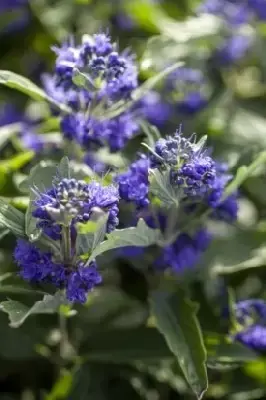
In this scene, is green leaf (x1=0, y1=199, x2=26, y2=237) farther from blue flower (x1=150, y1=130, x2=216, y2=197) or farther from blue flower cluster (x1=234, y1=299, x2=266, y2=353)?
blue flower cluster (x1=234, y1=299, x2=266, y2=353)

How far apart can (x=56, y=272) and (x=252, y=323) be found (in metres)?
0.64

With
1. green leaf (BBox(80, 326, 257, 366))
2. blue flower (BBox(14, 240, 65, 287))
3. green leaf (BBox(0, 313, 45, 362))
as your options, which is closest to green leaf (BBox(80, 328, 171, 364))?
green leaf (BBox(80, 326, 257, 366))

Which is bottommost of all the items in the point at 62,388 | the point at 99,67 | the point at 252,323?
the point at 62,388

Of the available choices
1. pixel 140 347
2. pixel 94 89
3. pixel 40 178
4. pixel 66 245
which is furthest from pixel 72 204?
pixel 140 347

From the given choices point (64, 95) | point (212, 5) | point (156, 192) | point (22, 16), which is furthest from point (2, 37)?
point (156, 192)

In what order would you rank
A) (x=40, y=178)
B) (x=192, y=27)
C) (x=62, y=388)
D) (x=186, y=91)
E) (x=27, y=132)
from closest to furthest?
1. (x=40, y=178)
2. (x=62, y=388)
3. (x=27, y=132)
4. (x=186, y=91)
5. (x=192, y=27)

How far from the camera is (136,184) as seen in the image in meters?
1.58

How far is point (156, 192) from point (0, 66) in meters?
1.37

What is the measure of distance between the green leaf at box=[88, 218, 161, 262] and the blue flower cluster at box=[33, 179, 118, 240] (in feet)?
0.12

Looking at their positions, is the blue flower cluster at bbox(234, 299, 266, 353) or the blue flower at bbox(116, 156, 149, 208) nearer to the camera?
the blue flower at bbox(116, 156, 149, 208)

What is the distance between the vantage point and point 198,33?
2.39m

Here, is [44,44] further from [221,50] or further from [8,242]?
[8,242]

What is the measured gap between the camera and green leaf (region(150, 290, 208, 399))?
59.1 inches

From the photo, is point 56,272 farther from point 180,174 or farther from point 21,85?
point 21,85
